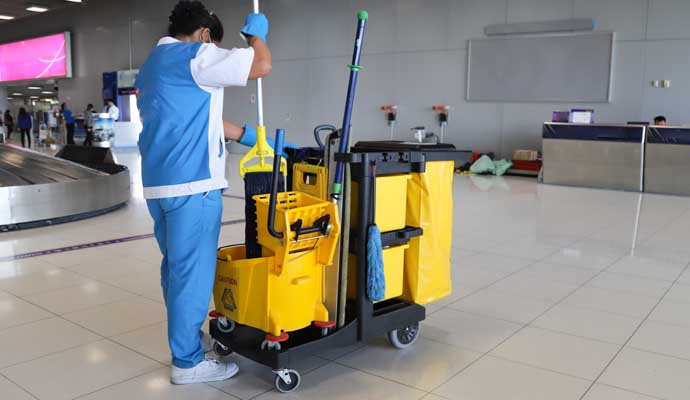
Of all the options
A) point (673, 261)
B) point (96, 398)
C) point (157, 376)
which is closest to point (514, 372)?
point (157, 376)

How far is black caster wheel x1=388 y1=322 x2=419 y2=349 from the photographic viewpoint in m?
3.04

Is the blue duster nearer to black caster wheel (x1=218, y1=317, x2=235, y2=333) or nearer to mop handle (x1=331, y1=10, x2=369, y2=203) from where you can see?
mop handle (x1=331, y1=10, x2=369, y2=203)

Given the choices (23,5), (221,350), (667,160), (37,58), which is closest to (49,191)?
(221,350)

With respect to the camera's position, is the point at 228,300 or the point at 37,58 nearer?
the point at 228,300

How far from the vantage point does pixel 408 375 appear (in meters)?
2.77

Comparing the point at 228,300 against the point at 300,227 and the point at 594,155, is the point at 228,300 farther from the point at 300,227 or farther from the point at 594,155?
the point at 594,155

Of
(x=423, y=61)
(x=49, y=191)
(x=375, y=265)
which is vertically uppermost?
(x=423, y=61)

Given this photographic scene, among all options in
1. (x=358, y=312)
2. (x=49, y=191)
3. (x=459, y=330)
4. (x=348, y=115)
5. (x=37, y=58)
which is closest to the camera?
(x=348, y=115)

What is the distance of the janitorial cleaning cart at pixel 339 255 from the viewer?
253 centimetres

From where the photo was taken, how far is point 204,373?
2.68 m

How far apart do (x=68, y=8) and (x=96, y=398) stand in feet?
81.9

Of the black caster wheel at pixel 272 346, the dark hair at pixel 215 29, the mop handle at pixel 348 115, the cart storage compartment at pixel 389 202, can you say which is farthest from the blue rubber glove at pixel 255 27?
the black caster wheel at pixel 272 346

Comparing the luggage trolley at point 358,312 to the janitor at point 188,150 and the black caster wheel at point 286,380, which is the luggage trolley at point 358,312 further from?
the janitor at point 188,150

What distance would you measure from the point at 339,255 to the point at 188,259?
2.21 ft
